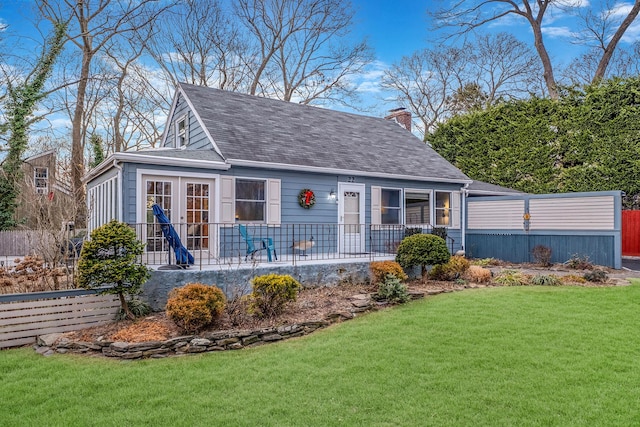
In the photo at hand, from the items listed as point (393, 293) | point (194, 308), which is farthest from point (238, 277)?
point (393, 293)

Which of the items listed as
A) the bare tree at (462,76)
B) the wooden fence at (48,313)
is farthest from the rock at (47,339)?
the bare tree at (462,76)

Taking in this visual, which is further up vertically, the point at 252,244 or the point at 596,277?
the point at 252,244

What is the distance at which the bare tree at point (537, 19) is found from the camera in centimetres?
1785

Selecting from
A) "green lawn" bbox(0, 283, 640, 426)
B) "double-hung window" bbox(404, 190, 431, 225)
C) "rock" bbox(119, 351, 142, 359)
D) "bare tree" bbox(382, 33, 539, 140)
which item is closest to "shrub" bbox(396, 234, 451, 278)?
"green lawn" bbox(0, 283, 640, 426)

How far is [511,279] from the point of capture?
9008 millimetres

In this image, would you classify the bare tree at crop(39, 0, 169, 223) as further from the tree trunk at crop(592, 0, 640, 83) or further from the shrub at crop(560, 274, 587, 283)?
the tree trunk at crop(592, 0, 640, 83)

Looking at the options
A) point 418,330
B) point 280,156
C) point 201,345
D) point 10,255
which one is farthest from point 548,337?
point 10,255

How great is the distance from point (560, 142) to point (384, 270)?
10.4 meters

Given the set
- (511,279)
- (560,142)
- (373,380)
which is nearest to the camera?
(373,380)

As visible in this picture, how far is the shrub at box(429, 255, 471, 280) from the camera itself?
362 inches

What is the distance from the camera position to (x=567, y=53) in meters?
20.6

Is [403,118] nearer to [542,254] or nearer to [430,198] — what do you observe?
[430,198]

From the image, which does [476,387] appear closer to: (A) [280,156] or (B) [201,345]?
(B) [201,345]

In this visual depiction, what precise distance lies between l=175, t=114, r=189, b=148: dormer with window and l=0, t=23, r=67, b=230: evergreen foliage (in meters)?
6.55
